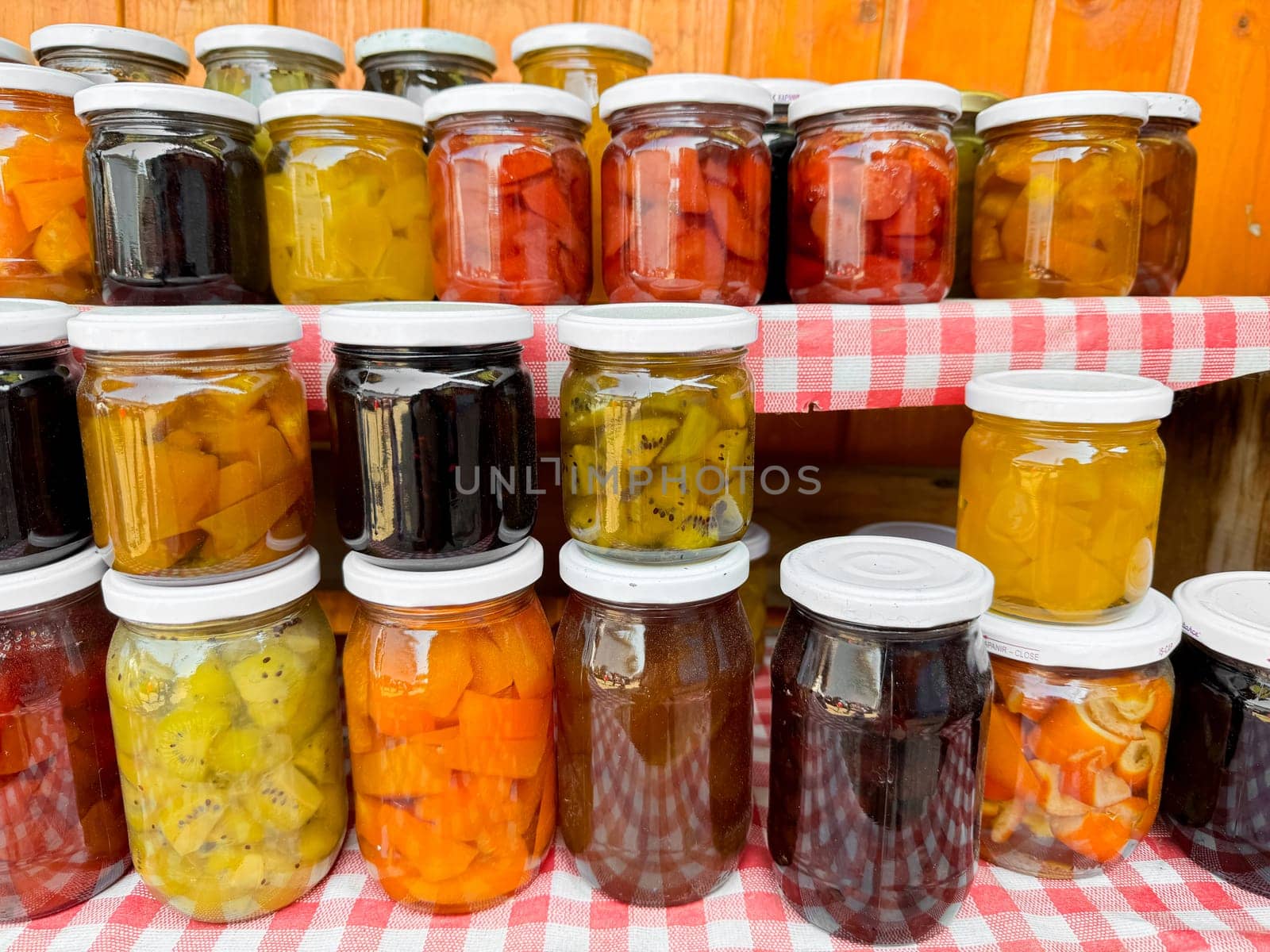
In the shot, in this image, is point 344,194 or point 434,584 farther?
point 344,194

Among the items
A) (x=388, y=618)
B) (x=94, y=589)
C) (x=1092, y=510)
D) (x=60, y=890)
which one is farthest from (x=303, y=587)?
(x=1092, y=510)

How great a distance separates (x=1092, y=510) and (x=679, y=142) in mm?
563

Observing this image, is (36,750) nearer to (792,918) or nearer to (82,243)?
(82,243)

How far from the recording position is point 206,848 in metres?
0.79

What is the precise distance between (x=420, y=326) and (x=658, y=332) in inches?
8.2

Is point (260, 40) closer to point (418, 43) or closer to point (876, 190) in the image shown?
point (418, 43)

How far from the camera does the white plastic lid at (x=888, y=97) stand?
91 centimetres

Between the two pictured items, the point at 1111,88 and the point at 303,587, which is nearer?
the point at 303,587

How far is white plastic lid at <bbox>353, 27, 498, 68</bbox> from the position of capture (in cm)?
106

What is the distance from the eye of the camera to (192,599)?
29.9 inches

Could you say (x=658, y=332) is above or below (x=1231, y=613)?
above

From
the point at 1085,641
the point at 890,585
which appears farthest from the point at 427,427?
the point at 1085,641

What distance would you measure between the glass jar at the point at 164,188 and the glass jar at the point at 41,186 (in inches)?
2.4

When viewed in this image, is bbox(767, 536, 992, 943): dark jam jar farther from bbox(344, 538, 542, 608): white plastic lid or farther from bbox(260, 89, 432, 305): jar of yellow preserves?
bbox(260, 89, 432, 305): jar of yellow preserves
